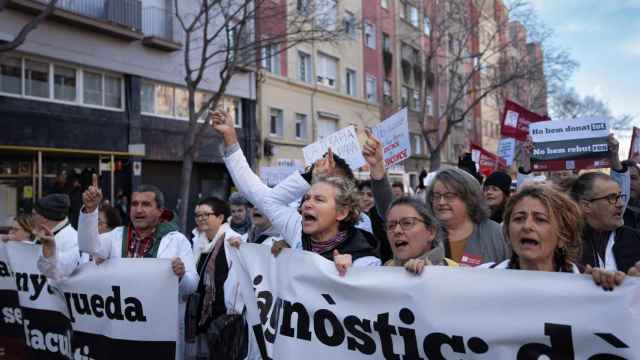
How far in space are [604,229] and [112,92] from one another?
16.2 meters

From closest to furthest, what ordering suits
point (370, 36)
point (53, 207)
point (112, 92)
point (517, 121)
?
point (53, 207) < point (517, 121) < point (112, 92) < point (370, 36)

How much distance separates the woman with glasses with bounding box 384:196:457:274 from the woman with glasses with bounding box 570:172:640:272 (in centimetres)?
112

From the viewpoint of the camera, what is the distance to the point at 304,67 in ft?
86.7

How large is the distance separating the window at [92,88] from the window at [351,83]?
1509 centimetres

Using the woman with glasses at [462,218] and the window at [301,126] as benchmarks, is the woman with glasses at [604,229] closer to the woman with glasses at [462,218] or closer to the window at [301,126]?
the woman with glasses at [462,218]

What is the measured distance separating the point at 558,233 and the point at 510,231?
213mm

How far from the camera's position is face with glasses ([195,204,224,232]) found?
16.8ft

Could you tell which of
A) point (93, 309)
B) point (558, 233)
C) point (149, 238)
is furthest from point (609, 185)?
point (93, 309)

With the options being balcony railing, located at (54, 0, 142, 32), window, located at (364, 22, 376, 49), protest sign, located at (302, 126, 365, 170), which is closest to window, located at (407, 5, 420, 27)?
window, located at (364, 22, 376, 49)

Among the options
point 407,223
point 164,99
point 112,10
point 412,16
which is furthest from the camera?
point 412,16

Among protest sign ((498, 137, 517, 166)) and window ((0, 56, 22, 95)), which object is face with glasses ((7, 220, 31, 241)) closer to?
protest sign ((498, 137, 517, 166))

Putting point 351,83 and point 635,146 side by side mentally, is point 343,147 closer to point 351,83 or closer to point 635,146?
point 635,146

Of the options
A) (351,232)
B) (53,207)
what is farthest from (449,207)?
(53,207)

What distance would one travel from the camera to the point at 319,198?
340cm
